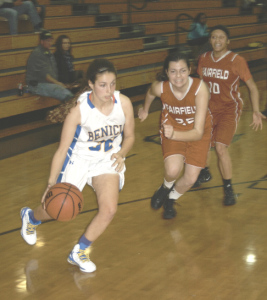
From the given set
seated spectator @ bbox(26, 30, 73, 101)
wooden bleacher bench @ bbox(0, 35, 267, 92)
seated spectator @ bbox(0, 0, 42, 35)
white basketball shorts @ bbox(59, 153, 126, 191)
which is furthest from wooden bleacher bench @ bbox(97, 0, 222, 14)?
white basketball shorts @ bbox(59, 153, 126, 191)

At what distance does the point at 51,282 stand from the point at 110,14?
883 cm

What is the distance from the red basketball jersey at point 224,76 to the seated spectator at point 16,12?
15.5 ft

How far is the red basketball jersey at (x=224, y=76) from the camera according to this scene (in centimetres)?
459

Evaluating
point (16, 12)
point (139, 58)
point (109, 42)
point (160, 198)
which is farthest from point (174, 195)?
point (139, 58)

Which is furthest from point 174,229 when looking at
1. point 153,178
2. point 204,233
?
point 153,178

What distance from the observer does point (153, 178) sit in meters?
5.41

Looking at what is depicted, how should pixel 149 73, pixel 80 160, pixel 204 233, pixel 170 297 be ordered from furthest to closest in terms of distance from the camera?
pixel 149 73, pixel 204 233, pixel 80 160, pixel 170 297

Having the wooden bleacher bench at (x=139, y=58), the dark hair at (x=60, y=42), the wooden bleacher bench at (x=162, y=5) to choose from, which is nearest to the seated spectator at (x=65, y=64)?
the dark hair at (x=60, y=42)

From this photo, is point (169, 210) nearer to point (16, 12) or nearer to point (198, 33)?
point (16, 12)

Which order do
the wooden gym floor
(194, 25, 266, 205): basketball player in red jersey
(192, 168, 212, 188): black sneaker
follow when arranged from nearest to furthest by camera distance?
1. the wooden gym floor
2. (194, 25, 266, 205): basketball player in red jersey
3. (192, 168, 212, 188): black sneaker

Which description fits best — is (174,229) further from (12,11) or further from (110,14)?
(110,14)

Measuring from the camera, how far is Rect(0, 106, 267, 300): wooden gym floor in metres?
Answer: 3.08

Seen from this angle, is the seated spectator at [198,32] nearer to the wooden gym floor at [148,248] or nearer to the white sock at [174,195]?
the wooden gym floor at [148,248]

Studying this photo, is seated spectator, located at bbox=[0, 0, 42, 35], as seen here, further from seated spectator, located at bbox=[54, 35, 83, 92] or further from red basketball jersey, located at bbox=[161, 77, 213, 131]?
red basketball jersey, located at bbox=[161, 77, 213, 131]
